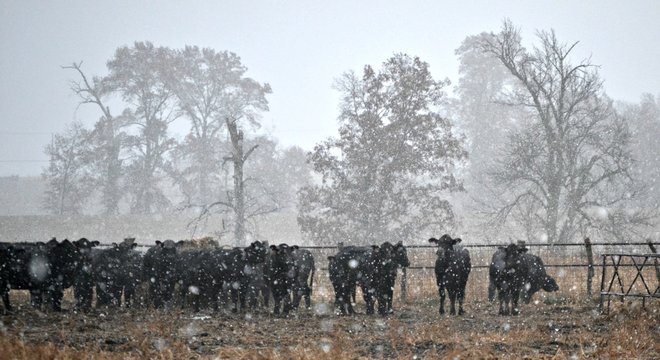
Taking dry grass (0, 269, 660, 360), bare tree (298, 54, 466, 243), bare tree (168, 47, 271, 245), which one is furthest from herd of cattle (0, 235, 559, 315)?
bare tree (168, 47, 271, 245)

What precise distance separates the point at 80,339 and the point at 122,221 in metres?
40.5

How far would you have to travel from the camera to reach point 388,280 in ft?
54.7

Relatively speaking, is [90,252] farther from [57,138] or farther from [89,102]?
[57,138]

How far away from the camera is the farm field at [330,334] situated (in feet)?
33.5

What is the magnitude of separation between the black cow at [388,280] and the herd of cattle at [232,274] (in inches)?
1.0

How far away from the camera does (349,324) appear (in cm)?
1401

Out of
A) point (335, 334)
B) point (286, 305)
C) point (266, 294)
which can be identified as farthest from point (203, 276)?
point (335, 334)

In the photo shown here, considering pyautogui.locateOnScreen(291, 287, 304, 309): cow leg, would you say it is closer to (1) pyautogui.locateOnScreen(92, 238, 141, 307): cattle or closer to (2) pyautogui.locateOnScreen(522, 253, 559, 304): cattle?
(1) pyautogui.locateOnScreen(92, 238, 141, 307): cattle

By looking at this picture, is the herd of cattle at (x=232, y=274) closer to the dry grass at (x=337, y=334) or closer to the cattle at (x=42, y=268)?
the cattle at (x=42, y=268)

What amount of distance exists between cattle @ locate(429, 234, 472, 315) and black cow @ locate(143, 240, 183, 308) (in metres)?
6.83

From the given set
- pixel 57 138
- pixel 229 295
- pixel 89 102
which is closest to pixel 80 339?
pixel 229 295

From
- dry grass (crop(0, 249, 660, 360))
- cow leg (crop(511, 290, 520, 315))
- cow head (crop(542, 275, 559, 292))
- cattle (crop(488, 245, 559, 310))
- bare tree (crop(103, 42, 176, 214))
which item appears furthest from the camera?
bare tree (crop(103, 42, 176, 214))

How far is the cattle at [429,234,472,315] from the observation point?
16.4 m

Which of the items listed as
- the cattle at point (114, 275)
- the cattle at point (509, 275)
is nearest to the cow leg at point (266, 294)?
the cattle at point (114, 275)
